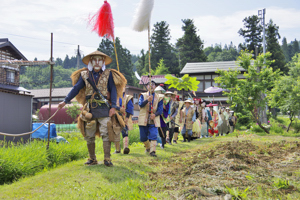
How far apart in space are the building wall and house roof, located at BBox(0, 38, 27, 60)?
1709cm

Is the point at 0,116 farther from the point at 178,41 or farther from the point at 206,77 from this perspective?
the point at 178,41

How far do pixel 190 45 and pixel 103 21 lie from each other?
4766 centimetres

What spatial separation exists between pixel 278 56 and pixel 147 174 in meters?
46.8

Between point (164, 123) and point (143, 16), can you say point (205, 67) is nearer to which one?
point (164, 123)

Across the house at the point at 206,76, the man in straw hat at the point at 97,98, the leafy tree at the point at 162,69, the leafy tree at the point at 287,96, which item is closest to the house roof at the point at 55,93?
the leafy tree at the point at 162,69

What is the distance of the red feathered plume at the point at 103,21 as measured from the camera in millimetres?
7820

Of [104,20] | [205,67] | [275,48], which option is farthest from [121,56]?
[104,20]

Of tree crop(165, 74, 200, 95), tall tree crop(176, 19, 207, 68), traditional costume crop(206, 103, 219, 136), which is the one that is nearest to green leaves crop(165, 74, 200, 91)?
tree crop(165, 74, 200, 95)

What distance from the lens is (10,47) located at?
28.5 m

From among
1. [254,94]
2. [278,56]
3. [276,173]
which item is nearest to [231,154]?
[276,173]

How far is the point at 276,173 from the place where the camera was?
5652mm

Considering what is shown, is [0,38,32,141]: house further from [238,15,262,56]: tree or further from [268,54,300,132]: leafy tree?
[238,15,262,56]: tree

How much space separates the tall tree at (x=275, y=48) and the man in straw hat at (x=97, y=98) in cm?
4446

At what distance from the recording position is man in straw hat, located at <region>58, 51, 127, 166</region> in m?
6.55
